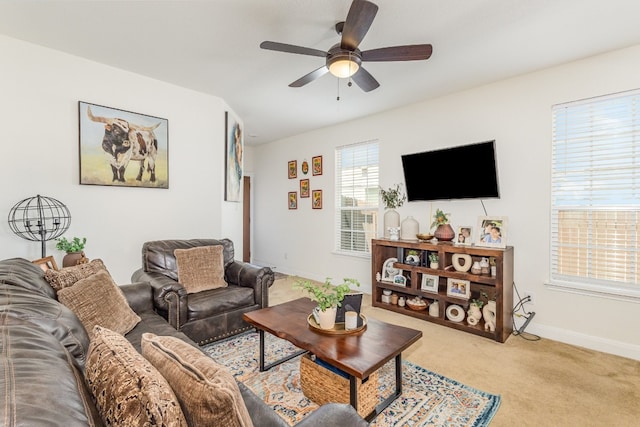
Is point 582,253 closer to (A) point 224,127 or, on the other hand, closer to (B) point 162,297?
(B) point 162,297

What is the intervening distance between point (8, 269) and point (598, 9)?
3.88m

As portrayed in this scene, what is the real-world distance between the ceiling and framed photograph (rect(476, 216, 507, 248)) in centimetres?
148

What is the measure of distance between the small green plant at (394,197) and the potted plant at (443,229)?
64cm

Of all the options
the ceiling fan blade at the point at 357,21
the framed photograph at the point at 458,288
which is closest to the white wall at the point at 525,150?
the framed photograph at the point at 458,288

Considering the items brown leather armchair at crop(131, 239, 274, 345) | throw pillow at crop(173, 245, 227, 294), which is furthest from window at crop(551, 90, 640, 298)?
throw pillow at crop(173, 245, 227, 294)

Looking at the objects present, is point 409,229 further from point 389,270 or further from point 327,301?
point 327,301

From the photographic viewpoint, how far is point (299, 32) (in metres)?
2.40

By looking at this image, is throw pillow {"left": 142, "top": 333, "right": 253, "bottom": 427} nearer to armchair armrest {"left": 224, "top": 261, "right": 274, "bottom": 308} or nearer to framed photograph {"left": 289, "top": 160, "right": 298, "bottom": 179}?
armchair armrest {"left": 224, "top": 261, "right": 274, "bottom": 308}

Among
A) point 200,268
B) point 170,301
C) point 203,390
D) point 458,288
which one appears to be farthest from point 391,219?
point 203,390

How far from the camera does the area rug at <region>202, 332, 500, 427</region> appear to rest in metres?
1.80

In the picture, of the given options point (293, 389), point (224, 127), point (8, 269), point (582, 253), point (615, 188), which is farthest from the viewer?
point (224, 127)

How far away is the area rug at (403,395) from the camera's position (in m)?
1.80

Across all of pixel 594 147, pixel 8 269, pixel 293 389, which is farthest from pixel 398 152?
pixel 8 269

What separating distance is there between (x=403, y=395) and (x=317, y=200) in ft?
11.6
